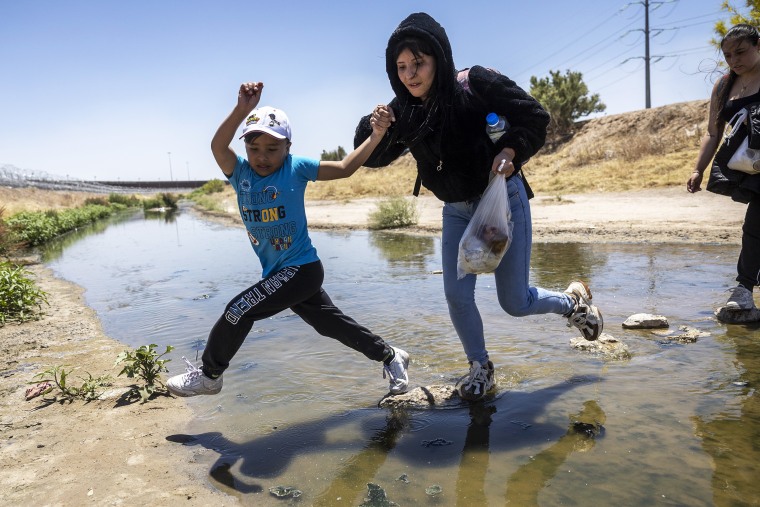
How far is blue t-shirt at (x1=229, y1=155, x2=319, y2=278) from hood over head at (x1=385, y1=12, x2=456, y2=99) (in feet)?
2.74

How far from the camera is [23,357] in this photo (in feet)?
15.6

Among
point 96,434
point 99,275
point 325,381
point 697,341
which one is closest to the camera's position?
point 96,434

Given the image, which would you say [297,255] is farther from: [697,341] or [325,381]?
[697,341]

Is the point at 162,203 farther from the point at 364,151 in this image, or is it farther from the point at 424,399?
the point at 424,399

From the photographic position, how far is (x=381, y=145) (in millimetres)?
3344

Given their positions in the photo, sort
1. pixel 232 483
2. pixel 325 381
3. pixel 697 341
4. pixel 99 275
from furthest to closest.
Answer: pixel 99 275 → pixel 697 341 → pixel 325 381 → pixel 232 483

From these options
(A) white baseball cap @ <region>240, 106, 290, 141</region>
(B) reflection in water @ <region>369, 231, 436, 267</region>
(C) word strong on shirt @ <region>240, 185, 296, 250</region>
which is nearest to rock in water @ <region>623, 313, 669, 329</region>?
(C) word strong on shirt @ <region>240, 185, 296, 250</region>

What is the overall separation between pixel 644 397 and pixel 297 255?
1.98 m

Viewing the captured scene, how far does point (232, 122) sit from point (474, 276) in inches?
61.7

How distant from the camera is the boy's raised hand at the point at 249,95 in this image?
3.11 m

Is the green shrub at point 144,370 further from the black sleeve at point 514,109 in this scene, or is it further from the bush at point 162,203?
the bush at point 162,203

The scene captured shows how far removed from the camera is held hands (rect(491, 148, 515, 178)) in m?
2.97

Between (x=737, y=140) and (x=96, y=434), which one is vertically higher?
(x=737, y=140)

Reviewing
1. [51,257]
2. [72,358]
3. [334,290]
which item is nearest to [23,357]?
[72,358]
